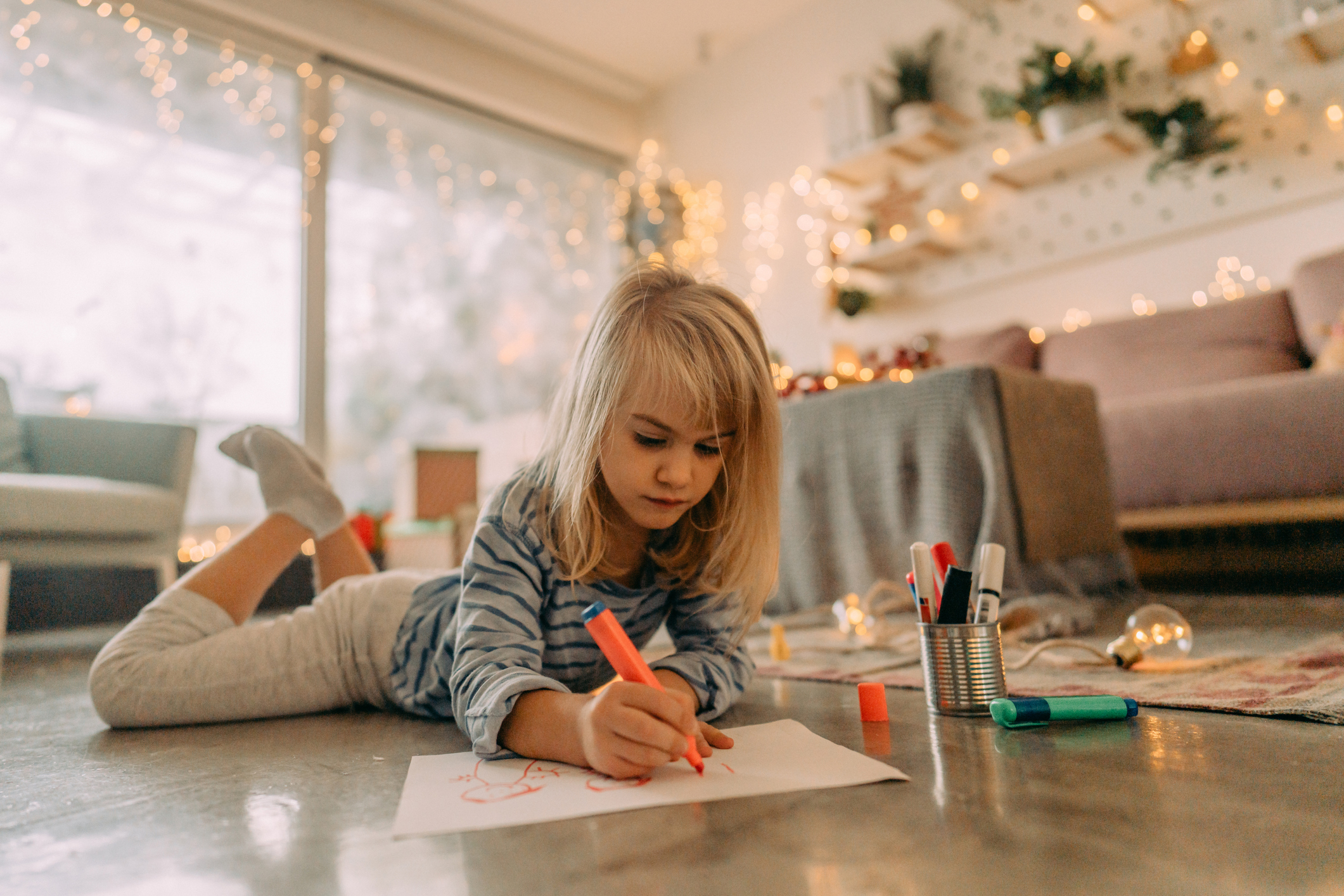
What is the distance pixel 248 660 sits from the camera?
3.14 feet

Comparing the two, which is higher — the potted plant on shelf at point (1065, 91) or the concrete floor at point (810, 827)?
the potted plant on shelf at point (1065, 91)

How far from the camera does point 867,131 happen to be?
3156mm

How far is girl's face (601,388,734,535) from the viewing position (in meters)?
0.72

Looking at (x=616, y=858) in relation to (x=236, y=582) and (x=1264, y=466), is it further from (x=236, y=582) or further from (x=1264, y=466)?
(x=1264, y=466)

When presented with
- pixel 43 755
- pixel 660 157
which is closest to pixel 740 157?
pixel 660 157

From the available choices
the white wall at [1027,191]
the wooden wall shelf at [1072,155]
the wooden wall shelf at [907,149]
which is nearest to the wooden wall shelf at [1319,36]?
the white wall at [1027,191]

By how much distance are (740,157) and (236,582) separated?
136 inches

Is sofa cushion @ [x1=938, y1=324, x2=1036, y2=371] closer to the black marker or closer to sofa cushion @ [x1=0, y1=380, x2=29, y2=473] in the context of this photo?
the black marker

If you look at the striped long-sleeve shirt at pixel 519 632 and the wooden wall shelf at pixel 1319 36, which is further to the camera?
the wooden wall shelf at pixel 1319 36

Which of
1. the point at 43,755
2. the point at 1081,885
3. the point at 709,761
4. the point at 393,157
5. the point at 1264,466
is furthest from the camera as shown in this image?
the point at 393,157

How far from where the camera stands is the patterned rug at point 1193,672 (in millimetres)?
803

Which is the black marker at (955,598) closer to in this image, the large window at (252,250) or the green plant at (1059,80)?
the large window at (252,250)

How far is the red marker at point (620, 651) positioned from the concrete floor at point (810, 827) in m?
0.05

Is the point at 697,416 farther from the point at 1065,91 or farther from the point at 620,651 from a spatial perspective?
the point at 1065,91
